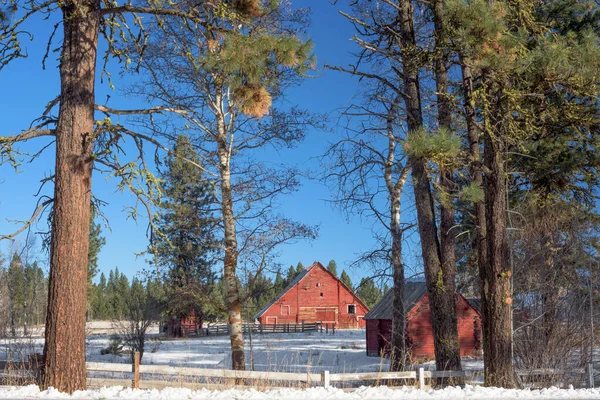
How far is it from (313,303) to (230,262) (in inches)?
1686

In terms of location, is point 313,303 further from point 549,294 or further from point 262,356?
point 549,294

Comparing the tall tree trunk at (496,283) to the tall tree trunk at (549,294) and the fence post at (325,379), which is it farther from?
the tall tree trunk at (549,294)

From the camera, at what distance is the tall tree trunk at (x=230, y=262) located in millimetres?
14406

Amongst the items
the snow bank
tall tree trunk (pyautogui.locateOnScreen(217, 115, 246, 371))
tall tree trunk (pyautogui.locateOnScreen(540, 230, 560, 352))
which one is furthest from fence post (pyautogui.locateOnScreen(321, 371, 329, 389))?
tall tree trunk (pyautogui.locateOnScreen(540, 230, 560, 352))

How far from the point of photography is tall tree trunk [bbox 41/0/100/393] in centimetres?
828

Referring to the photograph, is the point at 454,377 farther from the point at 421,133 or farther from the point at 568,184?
the point at 568,184

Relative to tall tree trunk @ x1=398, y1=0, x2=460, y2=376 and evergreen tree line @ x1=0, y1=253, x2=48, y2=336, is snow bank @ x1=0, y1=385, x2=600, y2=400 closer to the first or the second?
tall tree trunk @ x1=398, y1=0, x2=460, y2=376

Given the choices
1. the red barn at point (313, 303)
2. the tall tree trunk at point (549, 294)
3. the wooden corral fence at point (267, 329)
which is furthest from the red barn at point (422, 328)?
the red barn at point (313, 303)

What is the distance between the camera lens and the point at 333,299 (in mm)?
57219

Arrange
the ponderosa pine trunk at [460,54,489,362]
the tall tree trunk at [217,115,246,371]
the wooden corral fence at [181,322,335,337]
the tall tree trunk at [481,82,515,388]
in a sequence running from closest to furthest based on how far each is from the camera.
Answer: the tall tree trunk at [481,82,515,388]
the ponderosa pine trunk at [460,54,489,362]
the tall tree trunk at [217,115,246,371]
the wooden corral fence at [181,322,335,337]

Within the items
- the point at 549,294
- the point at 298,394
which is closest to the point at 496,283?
the point at 298,394

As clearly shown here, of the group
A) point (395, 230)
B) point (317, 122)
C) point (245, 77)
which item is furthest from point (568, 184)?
point (245, 77)

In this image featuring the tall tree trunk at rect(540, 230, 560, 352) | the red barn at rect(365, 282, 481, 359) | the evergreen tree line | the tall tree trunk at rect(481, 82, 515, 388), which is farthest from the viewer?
the evergreen tree line

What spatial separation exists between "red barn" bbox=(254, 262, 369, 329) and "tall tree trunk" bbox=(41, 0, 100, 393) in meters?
47.4
